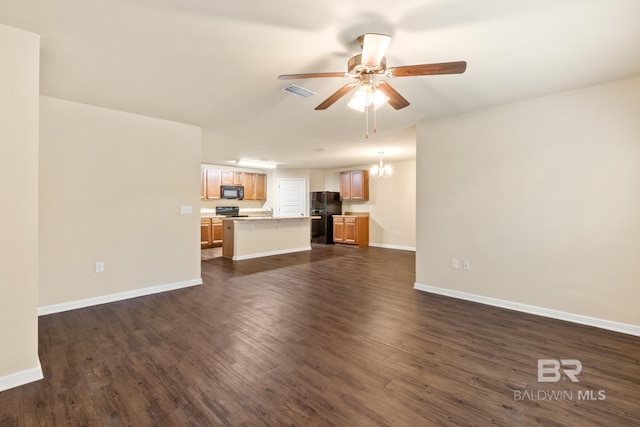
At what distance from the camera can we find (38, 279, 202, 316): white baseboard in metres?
3.15

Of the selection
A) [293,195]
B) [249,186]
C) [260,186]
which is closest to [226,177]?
[249,186]

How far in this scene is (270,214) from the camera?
9.45 m

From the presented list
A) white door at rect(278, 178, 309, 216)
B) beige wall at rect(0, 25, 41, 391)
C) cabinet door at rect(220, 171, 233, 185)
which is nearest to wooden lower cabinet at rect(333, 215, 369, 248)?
white door at rect(278, 178, 309, 216)

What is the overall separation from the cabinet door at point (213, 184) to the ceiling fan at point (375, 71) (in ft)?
21.6

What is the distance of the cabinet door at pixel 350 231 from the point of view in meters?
8.41

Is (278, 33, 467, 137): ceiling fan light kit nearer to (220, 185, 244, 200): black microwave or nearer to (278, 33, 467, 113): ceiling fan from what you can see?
(278, 33, 467, 113): ceiling fan

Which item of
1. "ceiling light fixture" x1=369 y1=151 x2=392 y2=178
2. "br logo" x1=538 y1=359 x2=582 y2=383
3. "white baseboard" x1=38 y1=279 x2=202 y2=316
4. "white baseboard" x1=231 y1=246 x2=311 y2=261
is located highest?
"ceiling light fixture" x1=369 y1=151 x2=392 y2=178

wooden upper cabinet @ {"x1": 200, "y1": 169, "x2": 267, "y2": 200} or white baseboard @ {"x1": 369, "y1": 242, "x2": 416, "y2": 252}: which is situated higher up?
wooden upper cabinet @ {"x1": 200, "y1": 169, "x2": 267, "y2": 200}

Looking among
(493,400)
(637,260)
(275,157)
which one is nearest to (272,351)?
(493,400)

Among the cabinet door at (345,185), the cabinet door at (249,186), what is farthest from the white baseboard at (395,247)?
the cabinet door at (249,186)

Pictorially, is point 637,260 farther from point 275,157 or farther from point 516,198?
point 275,157

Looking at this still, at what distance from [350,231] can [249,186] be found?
358cm

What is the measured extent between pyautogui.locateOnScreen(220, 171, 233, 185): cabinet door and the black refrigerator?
260 cm

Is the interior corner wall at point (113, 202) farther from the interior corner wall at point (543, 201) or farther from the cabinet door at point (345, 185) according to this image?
the cabinet door at point (345, 185)
